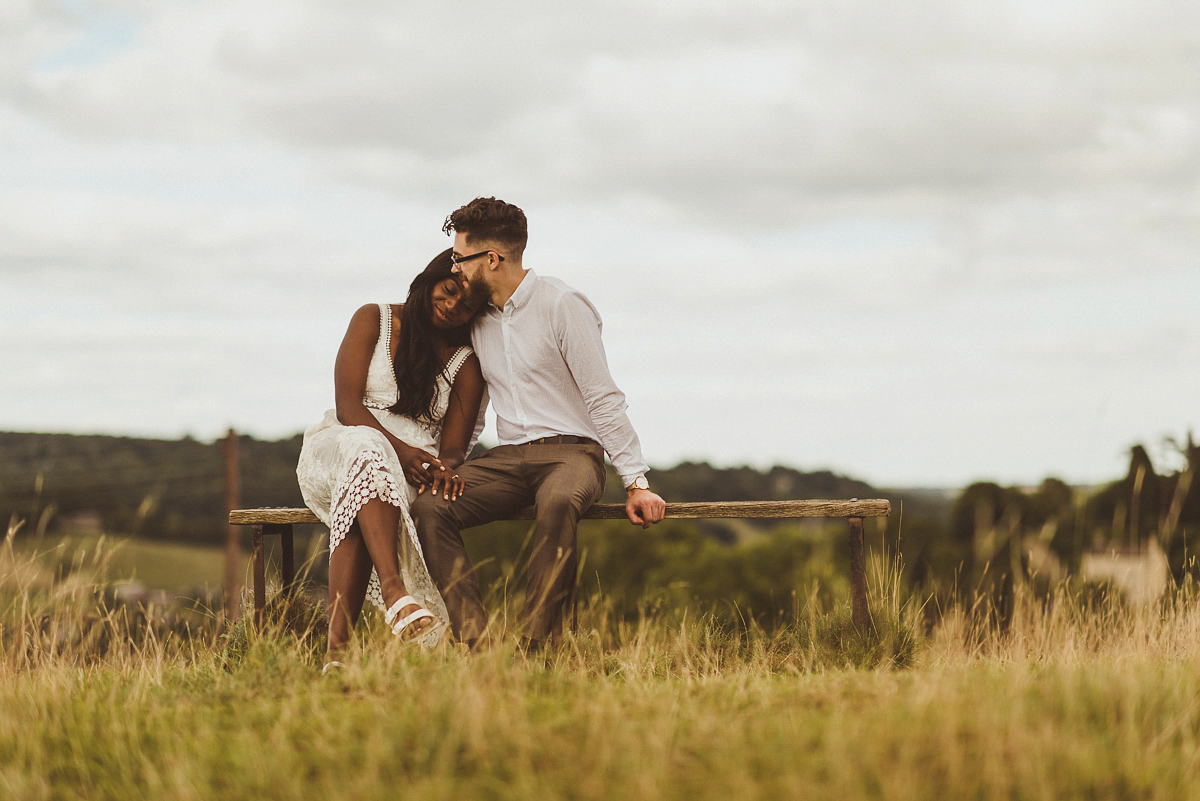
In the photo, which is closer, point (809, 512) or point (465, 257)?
point (809, 512)

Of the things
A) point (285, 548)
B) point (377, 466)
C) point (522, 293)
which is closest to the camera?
point (377, 466)

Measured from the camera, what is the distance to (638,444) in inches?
185

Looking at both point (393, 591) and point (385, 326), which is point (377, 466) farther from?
point (385, 326)

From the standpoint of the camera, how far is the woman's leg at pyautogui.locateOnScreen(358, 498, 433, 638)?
410 centimetres

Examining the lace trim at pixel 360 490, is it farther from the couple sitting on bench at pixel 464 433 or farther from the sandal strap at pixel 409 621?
the sandal strap at pixel 409 621

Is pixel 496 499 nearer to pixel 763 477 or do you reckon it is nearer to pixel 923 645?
pixel 923 645

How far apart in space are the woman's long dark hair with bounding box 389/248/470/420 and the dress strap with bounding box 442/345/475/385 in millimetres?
42

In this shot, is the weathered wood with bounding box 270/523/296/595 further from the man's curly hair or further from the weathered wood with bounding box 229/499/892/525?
the man's curly hair

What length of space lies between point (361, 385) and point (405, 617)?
4.11ft

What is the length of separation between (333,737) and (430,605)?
5.78ft

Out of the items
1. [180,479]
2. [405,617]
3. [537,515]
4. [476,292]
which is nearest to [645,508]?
[537,515]

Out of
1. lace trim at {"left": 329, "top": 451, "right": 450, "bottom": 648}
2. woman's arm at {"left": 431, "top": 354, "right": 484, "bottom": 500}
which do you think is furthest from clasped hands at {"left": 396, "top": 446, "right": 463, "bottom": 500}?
woman's arm at {"left": 431, "top": 354, "right": 484, "bottom": 500}

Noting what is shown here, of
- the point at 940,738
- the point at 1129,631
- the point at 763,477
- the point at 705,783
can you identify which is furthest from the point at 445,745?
the point at 763,477

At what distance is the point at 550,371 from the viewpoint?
15.8 ft
